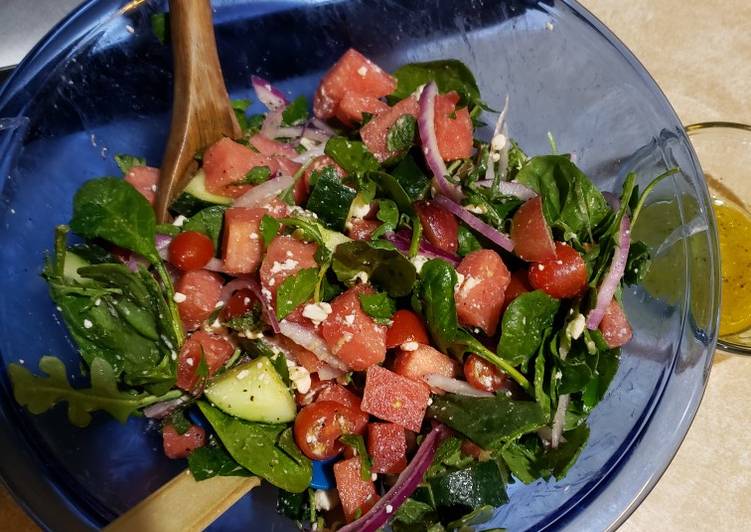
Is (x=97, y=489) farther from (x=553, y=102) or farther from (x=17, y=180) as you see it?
(x=553, y=102)

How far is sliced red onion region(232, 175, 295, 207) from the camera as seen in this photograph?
4.90 ft

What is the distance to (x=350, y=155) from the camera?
1.53 m

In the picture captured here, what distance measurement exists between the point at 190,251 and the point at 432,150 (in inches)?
24.2

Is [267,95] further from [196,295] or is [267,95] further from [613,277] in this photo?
[613,277]

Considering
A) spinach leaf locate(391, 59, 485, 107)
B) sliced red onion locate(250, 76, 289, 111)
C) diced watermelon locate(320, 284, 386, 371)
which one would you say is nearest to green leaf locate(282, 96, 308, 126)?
sliced red onion locate(250, 76, 289, 111)

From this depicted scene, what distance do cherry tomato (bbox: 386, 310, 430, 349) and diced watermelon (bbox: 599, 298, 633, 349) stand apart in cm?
41

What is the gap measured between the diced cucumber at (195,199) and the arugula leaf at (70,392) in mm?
406

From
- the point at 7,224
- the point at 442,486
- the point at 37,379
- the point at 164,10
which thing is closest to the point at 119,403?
the point at 37,379

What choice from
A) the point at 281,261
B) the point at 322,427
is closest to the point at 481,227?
the point at 281,261

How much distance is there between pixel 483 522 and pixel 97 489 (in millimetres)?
861

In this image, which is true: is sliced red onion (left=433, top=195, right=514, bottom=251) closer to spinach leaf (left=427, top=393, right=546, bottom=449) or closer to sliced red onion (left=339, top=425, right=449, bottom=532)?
spinach leaf (left=427, top=393, right=546, bottom=449)

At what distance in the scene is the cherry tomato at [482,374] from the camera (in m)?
1.41

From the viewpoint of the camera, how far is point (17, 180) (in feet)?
4.83

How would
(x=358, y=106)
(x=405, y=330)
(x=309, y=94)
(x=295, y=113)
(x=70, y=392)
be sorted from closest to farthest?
(x=70, y=392) → (x=405, y=330) → (x=358, y=106) → (x=295, y=113) → (x=309, y=94)
